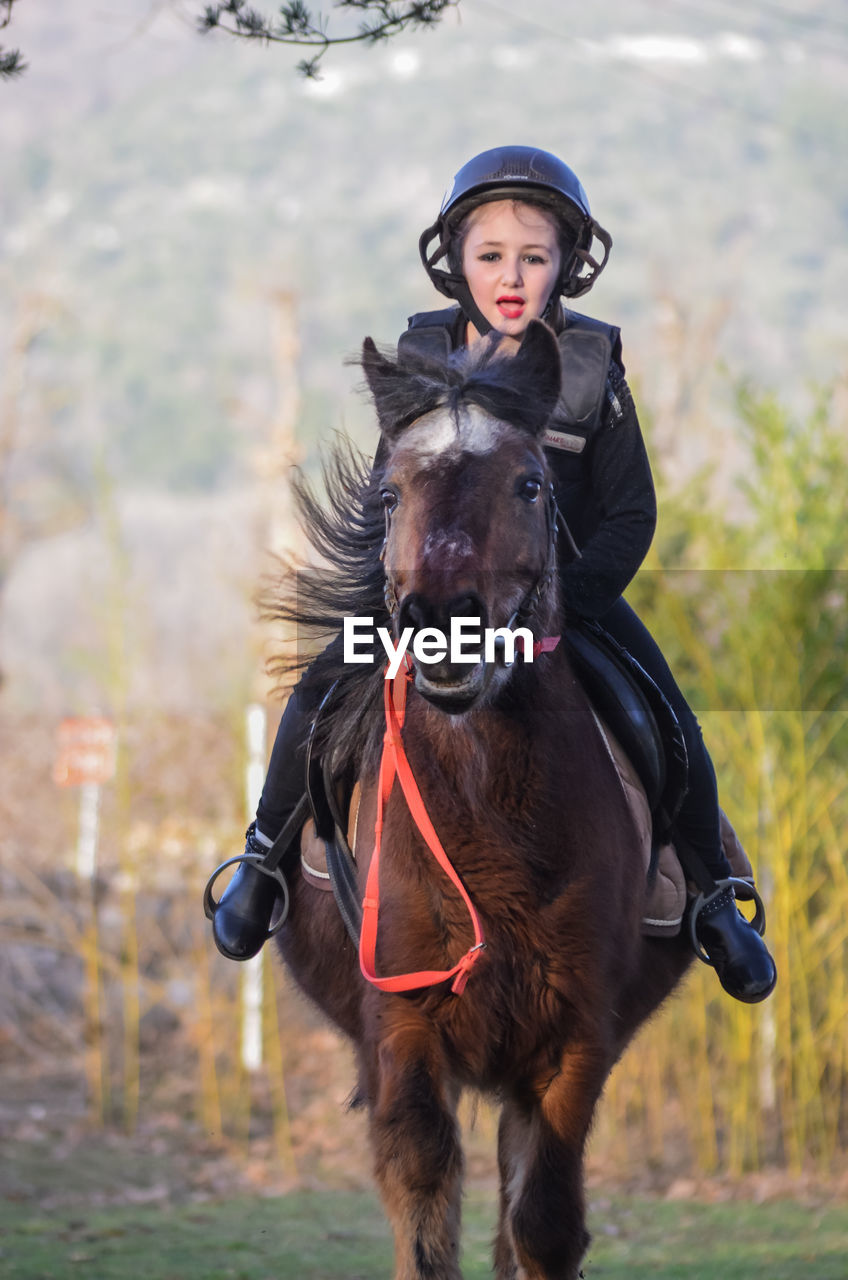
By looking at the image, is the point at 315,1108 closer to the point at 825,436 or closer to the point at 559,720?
the point at 825,436

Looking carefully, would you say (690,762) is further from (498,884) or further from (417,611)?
(417,611)

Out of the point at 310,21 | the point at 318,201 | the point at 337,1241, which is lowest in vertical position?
the point at 337,1241

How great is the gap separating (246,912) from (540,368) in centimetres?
211

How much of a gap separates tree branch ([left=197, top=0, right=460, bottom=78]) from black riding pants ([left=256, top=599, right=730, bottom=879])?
1.91 metres

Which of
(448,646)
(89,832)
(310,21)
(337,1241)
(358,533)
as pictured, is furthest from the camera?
(89,832)

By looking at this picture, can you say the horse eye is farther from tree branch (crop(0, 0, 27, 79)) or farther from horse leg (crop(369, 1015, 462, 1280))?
tree branch (crop(0, 0, 27, 79))

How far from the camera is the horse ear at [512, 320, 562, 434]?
335cm

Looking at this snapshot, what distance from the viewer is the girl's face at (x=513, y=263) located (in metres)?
4.02

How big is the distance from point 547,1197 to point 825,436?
7.96 metres

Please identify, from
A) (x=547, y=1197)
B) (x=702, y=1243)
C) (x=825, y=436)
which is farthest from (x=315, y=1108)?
(x=547, y=1197)

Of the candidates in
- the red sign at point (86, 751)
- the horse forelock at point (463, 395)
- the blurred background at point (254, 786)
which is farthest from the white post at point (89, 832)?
the horse forelock at point (463, 395)

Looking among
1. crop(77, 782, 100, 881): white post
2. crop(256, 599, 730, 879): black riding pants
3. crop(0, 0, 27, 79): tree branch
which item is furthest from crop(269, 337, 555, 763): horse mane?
crop(77, 782, 100, 881): white post

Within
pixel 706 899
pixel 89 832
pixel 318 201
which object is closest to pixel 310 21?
pixel 706 899

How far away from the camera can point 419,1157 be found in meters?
3.32
